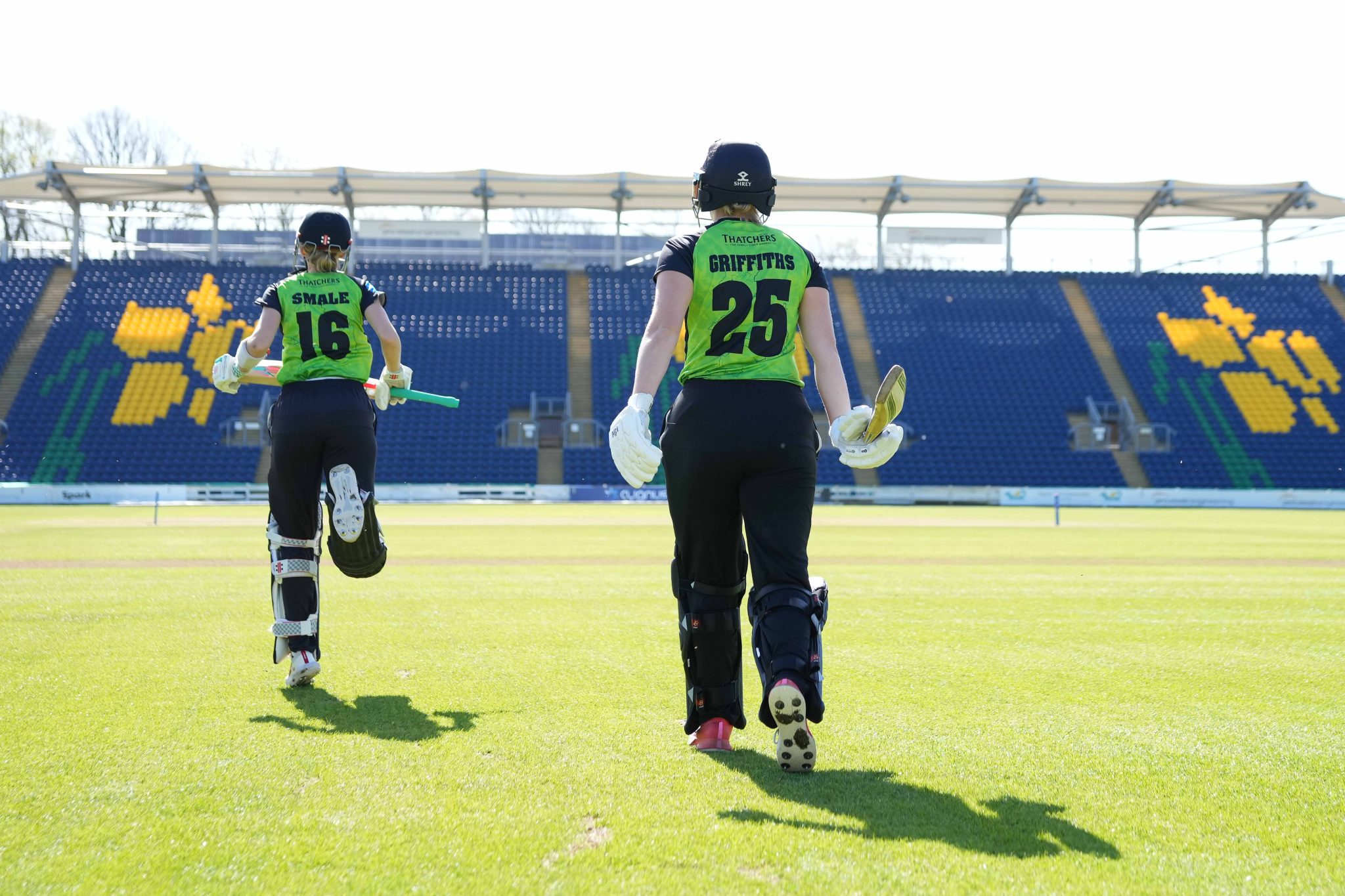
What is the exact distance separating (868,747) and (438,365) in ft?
129

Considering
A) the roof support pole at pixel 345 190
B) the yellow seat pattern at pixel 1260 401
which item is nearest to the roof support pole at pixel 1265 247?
the yellow seat pattern at pixel 1260 401

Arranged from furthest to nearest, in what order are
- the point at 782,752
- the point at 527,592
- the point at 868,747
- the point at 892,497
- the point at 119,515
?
the point at 892,497
the point at 119,515
the point at 527,592
the point at 868,747
the point at 782,752

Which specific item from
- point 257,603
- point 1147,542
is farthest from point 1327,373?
point 257,603

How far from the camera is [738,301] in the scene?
4.19 meters

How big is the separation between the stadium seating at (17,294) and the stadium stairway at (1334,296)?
4921 centimetres

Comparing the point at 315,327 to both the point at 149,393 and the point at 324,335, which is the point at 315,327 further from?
the point at 149,393

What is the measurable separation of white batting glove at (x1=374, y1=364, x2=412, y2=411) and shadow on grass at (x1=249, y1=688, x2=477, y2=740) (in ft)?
5.45

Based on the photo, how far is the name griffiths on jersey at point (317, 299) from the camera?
5.93 m

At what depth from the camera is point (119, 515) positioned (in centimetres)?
2784

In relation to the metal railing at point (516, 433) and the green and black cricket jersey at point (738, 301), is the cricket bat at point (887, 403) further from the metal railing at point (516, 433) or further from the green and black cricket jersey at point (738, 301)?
the metal railing at point (516, 433)

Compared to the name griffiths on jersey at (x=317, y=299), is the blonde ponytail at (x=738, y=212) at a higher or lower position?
Result: higher

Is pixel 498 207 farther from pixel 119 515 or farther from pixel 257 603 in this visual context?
pixel 257 603

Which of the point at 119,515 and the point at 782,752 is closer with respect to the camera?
the point at 782,752

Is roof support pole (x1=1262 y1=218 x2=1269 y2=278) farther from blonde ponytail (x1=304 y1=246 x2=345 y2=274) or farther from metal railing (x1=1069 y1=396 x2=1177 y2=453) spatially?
blonde ponytail (x1=304 y1=246 x2=345 y2=274)
